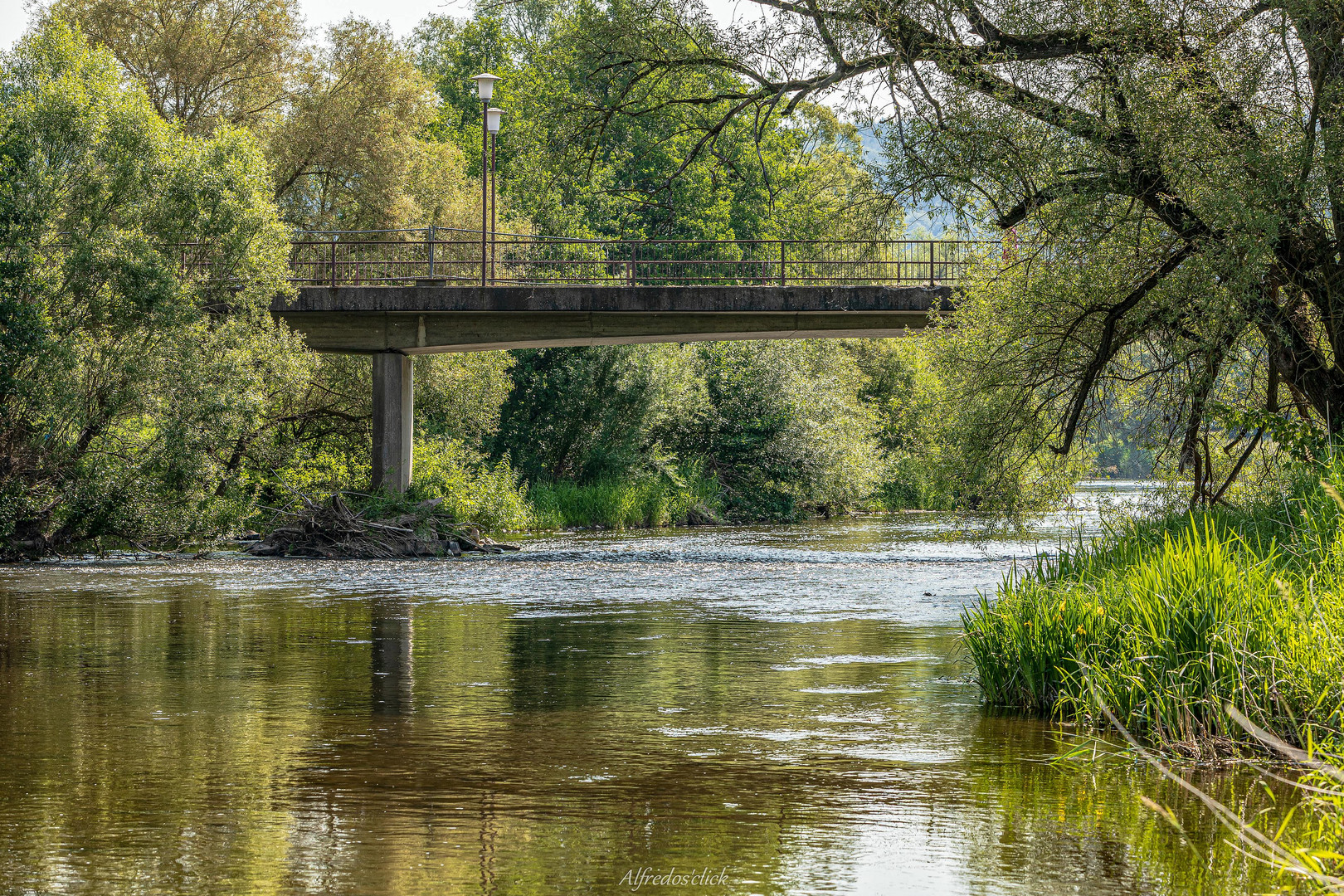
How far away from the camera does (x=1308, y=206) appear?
46.5ft

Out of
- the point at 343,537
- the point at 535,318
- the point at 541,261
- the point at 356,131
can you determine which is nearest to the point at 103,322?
the point at 343,537

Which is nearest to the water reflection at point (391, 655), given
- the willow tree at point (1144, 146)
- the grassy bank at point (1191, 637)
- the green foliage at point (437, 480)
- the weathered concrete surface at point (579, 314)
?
the grassy bank at point (1191, 637)

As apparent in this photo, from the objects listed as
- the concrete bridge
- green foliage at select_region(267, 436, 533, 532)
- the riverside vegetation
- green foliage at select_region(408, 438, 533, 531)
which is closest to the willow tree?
the riverside vegetation

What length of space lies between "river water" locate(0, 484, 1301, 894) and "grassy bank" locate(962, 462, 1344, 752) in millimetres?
420

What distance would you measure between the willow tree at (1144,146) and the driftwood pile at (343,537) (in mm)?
16029

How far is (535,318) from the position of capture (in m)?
34.4

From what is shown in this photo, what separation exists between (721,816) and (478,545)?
2483 centimetres

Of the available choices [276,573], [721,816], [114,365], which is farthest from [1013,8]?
[114,365]

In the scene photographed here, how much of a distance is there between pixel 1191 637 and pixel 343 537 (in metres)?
22.6

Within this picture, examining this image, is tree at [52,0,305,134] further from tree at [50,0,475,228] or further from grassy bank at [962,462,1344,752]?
grassy bank at [962,462,1344,752]

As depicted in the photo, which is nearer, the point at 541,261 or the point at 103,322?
the point at 103,322

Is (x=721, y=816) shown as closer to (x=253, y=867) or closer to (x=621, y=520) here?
(x=253, y=867)

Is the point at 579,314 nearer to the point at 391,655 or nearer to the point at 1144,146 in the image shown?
the point at 391,655

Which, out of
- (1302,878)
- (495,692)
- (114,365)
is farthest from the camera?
(114,365)
